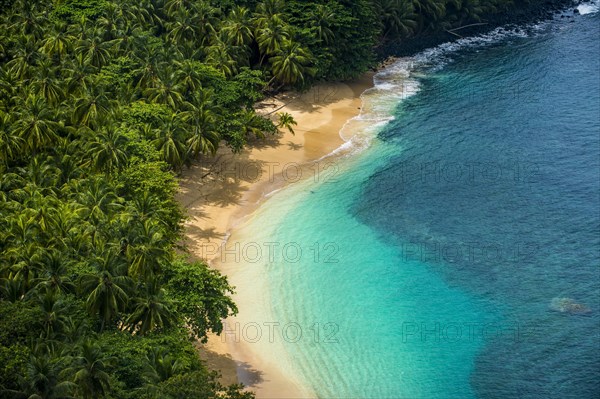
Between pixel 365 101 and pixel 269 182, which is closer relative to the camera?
pixel 269 182

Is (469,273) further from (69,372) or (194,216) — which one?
(69,372)

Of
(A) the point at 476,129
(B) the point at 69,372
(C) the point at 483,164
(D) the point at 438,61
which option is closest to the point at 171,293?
(B) the point at 69,372

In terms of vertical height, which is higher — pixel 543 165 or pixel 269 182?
pixel 269 182

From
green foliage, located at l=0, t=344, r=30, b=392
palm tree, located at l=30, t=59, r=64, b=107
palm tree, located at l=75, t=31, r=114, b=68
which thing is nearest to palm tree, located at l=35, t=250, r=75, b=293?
green foliage, located at l=0, t=344, r=30, b=392

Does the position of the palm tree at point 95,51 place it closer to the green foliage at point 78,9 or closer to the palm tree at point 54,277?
the green foliage at point 78,9

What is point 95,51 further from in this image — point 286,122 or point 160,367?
point 160,367

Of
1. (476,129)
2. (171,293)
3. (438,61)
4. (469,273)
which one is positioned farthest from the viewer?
(438,61)
